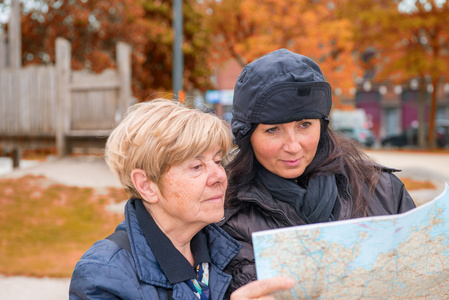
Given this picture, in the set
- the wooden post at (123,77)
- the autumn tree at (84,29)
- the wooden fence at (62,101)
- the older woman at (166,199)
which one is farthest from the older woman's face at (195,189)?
the autumn tree at (84,29)

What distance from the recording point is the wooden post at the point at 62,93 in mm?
7516

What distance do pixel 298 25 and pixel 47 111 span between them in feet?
39.8

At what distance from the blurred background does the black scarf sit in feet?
1.29

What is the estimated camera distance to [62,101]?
756 cm

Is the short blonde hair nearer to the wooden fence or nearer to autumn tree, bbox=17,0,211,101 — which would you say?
the wooden fence

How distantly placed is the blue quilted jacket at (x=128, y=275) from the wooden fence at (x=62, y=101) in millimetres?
5903

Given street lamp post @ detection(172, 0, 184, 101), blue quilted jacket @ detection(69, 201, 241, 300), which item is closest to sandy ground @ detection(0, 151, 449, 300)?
blue quilted jacket @ detection(69, 201, 241, 300)

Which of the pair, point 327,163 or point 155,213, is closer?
point 155,213

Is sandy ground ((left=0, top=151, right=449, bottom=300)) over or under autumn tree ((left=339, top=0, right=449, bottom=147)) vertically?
under

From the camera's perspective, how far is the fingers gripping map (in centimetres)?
120

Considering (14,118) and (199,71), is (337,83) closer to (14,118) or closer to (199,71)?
(199,71)

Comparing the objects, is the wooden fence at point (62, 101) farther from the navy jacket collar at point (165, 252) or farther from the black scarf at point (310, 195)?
the navy jacket collar at point (165, 252)

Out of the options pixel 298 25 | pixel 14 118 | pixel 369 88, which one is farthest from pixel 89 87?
pixel 369 88

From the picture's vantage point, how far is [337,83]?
19.2 meters
